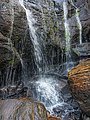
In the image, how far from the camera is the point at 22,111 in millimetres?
5262

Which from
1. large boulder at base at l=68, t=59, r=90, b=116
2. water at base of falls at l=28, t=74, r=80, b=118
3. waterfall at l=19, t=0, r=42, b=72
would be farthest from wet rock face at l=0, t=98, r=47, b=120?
waterfall at l=19, t=0, r=42, b=72

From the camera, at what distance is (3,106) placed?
5734 mm

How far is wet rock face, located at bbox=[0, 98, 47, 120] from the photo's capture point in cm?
509

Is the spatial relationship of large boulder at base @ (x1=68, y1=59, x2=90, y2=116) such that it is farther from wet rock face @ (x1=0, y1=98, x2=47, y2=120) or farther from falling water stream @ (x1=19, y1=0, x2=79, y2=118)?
wet rock face @ (x1=0, y1=98, x2=47, y2=120)

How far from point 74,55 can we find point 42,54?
1782mm

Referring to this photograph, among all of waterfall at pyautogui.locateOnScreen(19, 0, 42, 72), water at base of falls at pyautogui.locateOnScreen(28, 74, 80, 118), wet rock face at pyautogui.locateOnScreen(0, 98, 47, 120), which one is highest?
waterfall at pyautogui.locateOnScreen(19, 0, 42, 72)

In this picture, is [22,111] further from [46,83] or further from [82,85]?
[46,83]

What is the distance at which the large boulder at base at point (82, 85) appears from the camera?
270 inches

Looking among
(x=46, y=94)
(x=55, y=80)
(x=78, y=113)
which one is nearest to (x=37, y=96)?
(x=46, y=94)

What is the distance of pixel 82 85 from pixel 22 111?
2.38 m

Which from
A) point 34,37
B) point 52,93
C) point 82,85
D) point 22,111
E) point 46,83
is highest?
point 34,37

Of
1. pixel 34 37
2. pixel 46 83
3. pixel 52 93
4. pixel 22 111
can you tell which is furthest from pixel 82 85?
pixel 34 37

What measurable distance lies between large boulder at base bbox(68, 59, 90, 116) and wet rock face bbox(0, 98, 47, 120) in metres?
1.88

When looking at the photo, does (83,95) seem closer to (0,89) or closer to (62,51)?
(0,89)
